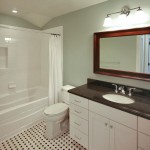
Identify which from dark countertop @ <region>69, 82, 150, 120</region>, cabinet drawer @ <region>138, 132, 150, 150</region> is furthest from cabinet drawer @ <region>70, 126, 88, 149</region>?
cabinet drawer @ <region>138, 132, 150, 150</region>

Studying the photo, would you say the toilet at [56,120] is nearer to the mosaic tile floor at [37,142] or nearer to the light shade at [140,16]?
the mosaic tile floor at [37,142]

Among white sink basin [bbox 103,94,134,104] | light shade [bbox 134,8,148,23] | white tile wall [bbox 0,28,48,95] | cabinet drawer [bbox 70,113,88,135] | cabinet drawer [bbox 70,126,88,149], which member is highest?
light shade [bbox 134,8,148,23]

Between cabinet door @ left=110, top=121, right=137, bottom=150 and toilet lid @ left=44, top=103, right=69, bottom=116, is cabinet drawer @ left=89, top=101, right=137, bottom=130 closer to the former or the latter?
cabinet door @ left=110, top=121, right=137, bottom=150

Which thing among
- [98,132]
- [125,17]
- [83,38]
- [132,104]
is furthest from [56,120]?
[125,17]

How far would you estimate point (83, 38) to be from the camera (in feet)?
8.23

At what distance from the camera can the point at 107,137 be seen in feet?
5.35

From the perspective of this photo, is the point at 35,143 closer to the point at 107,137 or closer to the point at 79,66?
the point at 107,137

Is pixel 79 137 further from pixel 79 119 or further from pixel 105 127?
pixel 105 127

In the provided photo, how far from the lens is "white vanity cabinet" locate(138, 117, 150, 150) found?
4.17ft

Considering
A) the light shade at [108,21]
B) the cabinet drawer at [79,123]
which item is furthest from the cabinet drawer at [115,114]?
the light shade at [108,21]

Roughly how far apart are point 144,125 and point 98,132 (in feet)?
2.07

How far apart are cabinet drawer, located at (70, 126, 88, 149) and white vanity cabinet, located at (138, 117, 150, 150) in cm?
80

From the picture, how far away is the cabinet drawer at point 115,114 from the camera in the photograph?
4.51 ft

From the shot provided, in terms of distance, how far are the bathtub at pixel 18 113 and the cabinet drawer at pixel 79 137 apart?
92cm
